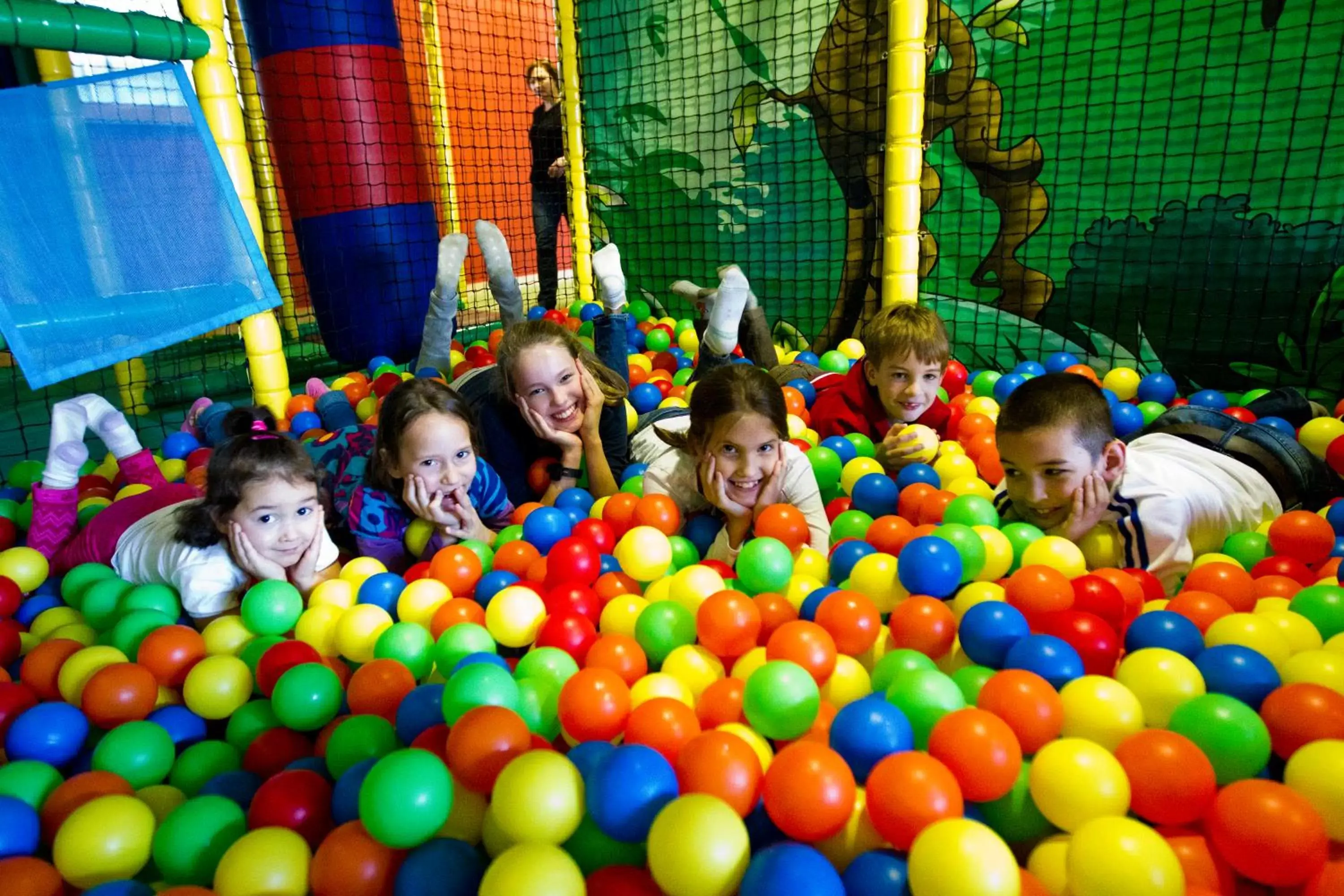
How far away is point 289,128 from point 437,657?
303cm

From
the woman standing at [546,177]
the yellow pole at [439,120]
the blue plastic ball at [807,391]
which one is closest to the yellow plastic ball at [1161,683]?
the blue plastic ball at [807,391]

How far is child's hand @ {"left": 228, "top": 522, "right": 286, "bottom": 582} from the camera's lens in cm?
146

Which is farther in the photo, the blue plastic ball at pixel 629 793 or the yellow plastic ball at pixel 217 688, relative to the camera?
the yellow plastic ball at pixel 217 688

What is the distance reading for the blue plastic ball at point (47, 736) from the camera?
3.65 feet

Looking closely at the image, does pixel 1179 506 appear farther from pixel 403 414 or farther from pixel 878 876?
pixel 403 414

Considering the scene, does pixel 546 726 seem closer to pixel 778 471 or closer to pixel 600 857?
pixel 600 857

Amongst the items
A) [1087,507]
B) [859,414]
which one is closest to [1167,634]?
[1087,507]

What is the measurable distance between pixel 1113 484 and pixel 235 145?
2.56 meters

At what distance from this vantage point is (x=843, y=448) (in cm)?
209

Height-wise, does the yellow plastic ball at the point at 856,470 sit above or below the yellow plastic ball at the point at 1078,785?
below

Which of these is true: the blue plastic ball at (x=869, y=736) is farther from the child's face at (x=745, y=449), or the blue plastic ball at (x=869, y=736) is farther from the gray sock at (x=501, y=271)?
the gray sock at (x=501, y=271)

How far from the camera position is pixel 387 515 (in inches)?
68.0

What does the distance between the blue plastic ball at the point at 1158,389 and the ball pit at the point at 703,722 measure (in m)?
1.05

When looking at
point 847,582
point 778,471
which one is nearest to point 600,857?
point 847,582
